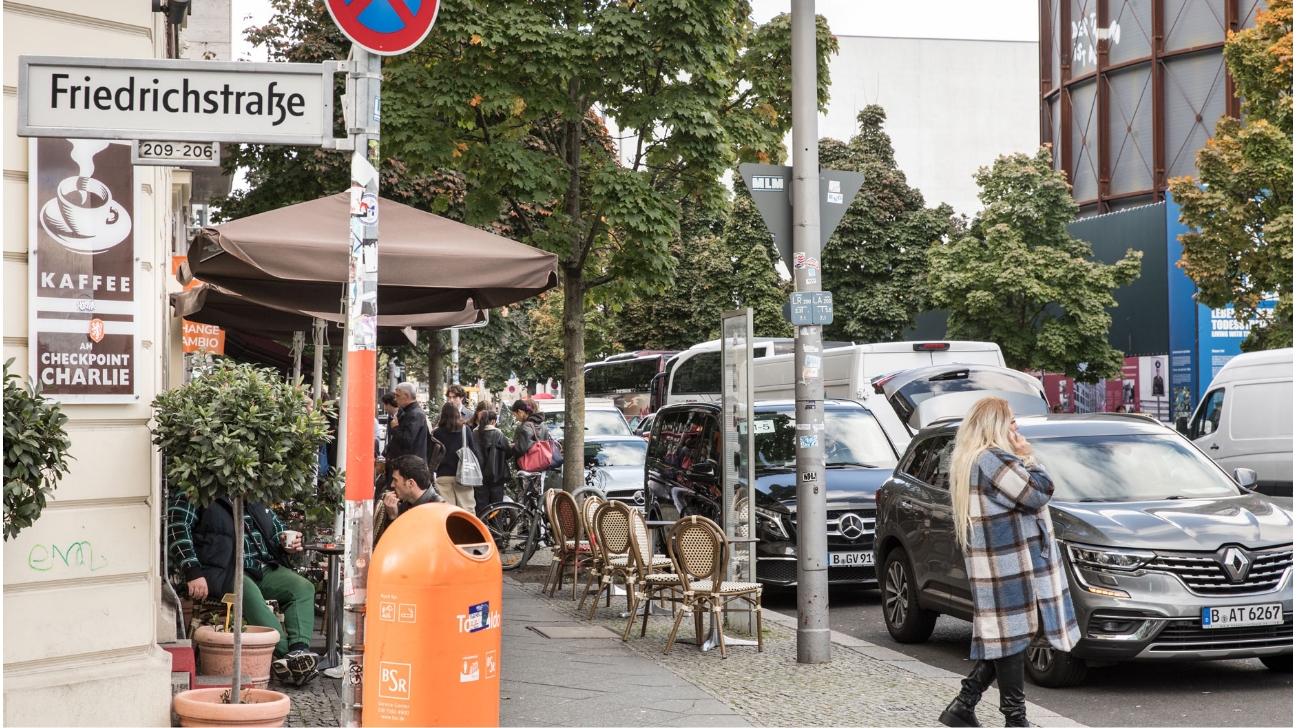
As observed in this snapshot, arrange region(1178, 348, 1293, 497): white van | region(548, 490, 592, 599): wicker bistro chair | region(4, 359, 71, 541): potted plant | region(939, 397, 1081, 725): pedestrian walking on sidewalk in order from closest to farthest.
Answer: region(4, 359, 71, 541): potted plant → region(939, 397, 1081, 725): pedestrian walking on sidewalk → region(548, 490, 592, 599): wicker bistro chair → region(1178, 348, 1293, 497): white van

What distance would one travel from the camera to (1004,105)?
7000 cm

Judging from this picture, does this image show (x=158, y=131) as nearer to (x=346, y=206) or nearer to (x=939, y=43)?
(x=346, y=206)

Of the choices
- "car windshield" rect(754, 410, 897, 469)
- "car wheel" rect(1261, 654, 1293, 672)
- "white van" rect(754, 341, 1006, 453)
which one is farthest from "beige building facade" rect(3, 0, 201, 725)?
"white van" rect(754, 341, 1006, 453)

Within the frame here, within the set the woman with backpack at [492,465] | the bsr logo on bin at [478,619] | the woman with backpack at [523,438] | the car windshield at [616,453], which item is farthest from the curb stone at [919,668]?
the car windshield at [616,453]

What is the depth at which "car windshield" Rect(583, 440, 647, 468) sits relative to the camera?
18766 millimetres

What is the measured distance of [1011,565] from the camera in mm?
6164

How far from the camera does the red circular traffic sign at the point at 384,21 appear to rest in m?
4.54

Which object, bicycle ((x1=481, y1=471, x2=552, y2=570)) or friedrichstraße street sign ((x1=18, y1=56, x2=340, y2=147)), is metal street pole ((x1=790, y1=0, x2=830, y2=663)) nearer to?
friedrichstraße street sign ((x1=18, y1=56, x2=340, y2=147))

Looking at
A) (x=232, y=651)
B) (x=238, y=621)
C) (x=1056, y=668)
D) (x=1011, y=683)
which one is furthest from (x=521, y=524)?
(x=1011, y=683)

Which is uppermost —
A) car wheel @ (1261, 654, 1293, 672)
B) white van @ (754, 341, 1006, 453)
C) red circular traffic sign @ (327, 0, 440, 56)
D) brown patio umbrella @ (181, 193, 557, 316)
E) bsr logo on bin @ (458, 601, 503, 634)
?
red circular traffic sign @ (327, 0, 440, 56)

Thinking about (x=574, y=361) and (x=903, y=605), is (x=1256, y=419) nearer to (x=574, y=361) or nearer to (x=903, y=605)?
(x=903, y=605)

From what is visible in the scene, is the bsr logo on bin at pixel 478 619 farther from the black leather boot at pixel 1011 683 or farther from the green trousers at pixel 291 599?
the green trousers at pixel 291 599

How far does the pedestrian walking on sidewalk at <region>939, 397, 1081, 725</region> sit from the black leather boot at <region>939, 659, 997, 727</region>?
0.05ft

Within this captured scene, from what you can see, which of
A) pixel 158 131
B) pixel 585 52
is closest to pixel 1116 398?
pixel 585 52
